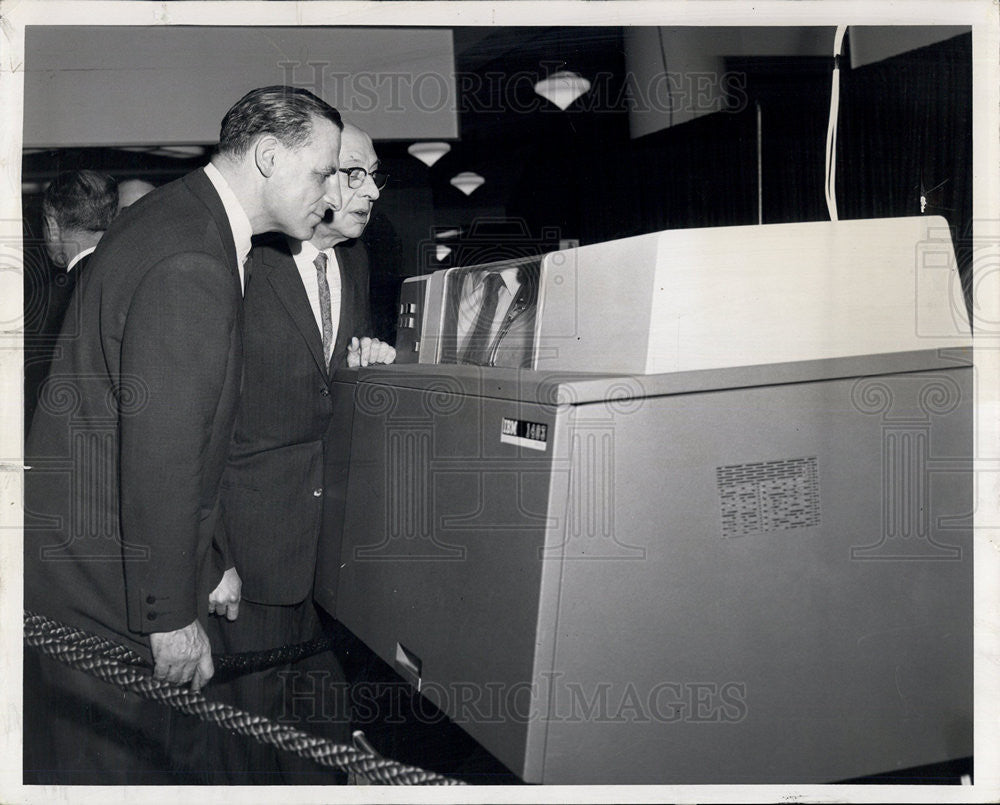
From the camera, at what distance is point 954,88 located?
5.66ft

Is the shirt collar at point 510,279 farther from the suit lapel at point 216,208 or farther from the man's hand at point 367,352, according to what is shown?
the suit lapel at point 216,208

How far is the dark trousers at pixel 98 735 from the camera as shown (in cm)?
171

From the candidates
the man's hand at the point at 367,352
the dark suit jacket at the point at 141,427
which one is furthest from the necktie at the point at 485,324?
the dark suit jacket at the point at 141,427

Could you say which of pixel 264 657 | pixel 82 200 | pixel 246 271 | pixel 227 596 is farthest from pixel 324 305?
pixel 264 657

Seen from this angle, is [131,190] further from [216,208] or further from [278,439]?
Result: [278,439]

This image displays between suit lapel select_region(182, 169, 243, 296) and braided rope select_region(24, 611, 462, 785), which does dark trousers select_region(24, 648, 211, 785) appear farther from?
suit lapel select_region(182, 169, 243, 296)

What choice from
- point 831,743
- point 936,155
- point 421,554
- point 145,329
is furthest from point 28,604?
point 936,155

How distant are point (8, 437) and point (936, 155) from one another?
6.79 ft

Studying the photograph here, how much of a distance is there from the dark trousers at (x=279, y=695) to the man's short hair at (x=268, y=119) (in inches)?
40.8

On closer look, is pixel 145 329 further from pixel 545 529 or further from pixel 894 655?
pixel 894 655

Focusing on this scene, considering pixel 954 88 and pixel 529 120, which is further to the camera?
pixel 529 120

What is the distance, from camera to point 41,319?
1750 mm

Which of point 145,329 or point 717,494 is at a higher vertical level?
point 145,329

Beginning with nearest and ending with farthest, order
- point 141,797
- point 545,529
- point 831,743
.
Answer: point 545,529
point 831,743
point 141,797
